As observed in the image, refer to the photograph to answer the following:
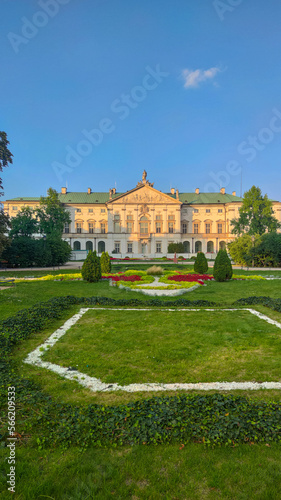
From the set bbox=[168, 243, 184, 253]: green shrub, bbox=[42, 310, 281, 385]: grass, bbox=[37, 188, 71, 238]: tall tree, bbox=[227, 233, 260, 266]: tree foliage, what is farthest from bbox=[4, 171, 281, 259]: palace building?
bbox=[42, 310, 281, 385]: grass

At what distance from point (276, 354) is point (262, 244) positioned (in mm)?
23569

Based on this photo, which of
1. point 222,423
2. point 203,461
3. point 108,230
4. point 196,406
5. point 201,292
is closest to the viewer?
point 203,461

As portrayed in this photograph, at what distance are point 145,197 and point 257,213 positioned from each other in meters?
21.8

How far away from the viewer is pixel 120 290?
12320mm

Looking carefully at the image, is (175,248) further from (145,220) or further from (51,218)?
(51,218)

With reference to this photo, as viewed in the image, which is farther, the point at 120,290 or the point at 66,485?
the point at 120,290

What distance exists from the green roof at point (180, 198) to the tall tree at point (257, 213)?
19130 mm

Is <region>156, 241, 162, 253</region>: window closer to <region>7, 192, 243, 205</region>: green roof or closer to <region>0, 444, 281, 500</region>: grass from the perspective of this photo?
<region>7, 192, 243, 205</region>: green roof

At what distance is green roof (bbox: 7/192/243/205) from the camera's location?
176 ft

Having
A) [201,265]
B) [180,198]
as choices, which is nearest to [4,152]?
[201,265]

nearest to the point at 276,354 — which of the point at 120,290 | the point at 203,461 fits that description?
the point at 203,461

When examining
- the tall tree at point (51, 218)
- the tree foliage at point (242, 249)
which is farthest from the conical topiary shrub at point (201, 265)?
the tall tree at point (51, 218)

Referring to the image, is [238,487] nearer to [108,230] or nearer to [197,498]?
[197,498]

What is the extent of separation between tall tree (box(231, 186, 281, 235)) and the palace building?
1517 centimetres
